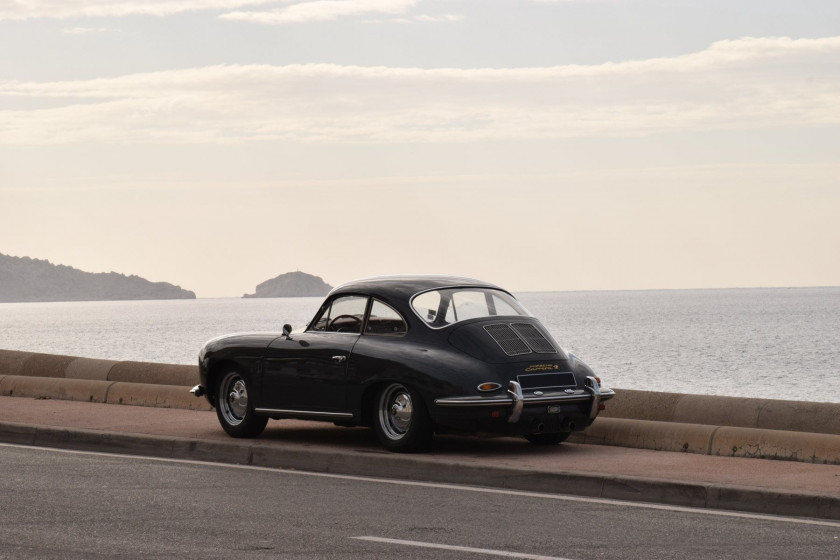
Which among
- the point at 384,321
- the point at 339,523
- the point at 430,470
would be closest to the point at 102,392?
the point at 384,321

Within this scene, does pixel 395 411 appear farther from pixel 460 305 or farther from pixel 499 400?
pixel 460 305

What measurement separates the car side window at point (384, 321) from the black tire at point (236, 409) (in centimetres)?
Result: 158

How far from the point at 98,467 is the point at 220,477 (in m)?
1.26

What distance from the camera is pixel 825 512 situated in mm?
9141

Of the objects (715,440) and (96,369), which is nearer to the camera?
(715,440)

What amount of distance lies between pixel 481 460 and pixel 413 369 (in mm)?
1099

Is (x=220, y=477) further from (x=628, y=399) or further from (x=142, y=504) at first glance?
(x=628, y=399)

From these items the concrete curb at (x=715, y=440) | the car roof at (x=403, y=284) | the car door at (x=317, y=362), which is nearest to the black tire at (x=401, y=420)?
the car door at (x=317, y=362)

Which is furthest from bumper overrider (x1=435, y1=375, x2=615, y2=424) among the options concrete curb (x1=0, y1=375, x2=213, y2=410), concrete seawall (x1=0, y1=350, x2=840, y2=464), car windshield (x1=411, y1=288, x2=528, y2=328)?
concrete curb (x1=0, y1=375, x2=213, y2=410)

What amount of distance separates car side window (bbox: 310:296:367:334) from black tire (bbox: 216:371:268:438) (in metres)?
1.06

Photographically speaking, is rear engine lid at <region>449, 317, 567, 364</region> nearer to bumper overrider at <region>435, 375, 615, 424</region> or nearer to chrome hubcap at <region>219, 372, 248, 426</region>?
bumper overrider at <region>435, 375, 615, 424</region>

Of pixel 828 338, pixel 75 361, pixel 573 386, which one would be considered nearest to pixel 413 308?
pixel 573 386

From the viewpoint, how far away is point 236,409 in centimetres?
1330

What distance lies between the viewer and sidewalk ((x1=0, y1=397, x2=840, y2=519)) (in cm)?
969
